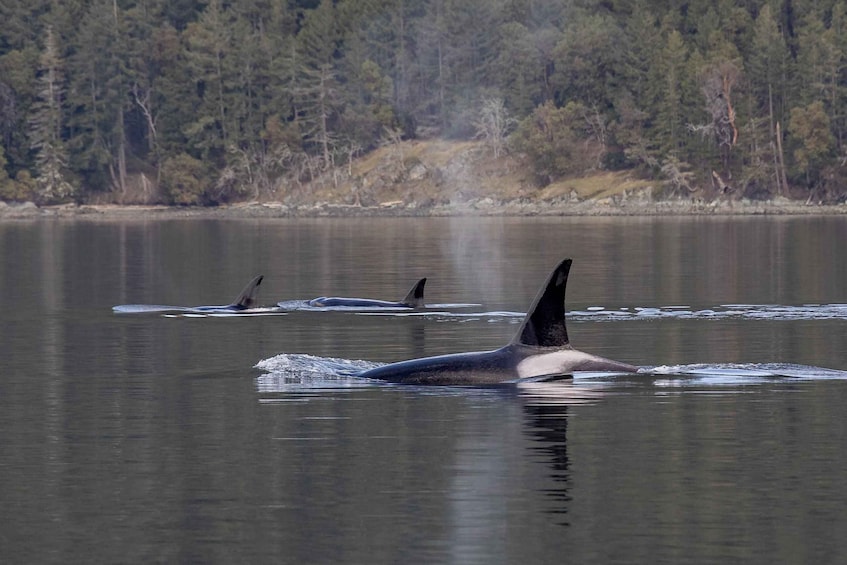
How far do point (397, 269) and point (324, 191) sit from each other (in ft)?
304

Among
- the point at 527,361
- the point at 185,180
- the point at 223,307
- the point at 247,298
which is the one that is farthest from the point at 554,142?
the point at 527,361

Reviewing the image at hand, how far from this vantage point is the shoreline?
429 feet

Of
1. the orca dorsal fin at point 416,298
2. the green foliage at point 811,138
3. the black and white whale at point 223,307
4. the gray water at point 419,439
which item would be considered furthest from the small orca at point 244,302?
the green foliage at point 811,138

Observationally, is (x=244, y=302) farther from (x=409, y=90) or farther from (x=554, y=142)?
(x=409, y=90)

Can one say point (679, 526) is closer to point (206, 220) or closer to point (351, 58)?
point (206, 220)

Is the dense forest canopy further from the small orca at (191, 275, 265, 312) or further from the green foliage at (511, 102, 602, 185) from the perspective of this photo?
the small orca at (191, 275, 265, 312)

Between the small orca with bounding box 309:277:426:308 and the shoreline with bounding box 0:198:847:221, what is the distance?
8592cm

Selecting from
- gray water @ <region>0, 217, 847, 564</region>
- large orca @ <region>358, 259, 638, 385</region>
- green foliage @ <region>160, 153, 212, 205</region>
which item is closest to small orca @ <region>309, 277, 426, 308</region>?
gray water @ <region>0, 217, 847, 564</region>

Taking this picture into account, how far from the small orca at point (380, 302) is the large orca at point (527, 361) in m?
16.0

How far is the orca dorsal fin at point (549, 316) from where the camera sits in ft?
77.0

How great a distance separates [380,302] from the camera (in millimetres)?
42719

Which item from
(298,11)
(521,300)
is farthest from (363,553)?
(298,11)

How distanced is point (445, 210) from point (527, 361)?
11802 centimetres

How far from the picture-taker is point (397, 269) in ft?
198
